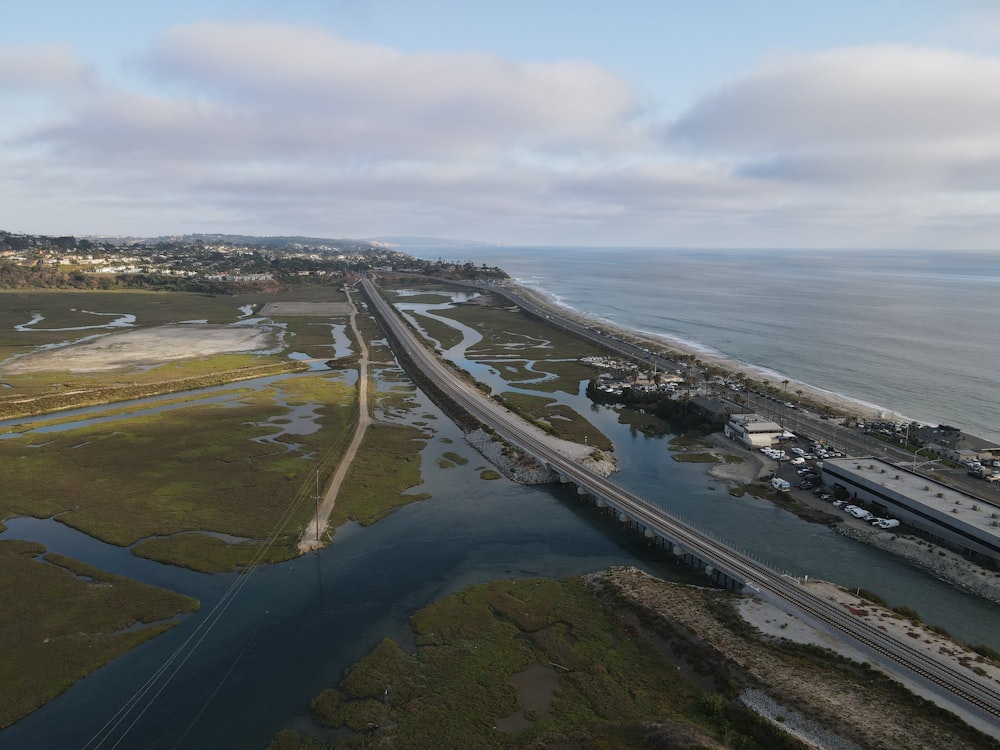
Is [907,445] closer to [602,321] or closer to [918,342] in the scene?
[918,342]

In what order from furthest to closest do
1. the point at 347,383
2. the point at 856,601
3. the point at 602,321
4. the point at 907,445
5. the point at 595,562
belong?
the point at 602,321
the point at 347,383
the point at 907,445
the point at 595,562
the point at 856,601

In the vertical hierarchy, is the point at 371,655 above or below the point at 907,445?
below

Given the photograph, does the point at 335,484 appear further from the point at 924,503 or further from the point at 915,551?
the point at 924,503

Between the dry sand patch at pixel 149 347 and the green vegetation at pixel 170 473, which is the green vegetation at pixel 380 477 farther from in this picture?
the dry sand patch at pixel 149 347

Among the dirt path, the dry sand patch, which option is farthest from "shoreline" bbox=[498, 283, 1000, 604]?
the dry sand patch

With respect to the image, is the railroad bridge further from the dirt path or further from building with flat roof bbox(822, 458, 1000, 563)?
the dirt path

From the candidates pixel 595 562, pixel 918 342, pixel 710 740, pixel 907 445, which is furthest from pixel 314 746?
pixel 918 342

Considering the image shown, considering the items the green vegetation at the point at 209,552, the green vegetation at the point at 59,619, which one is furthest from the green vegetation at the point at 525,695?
the green vegetation at the point at 209,552
